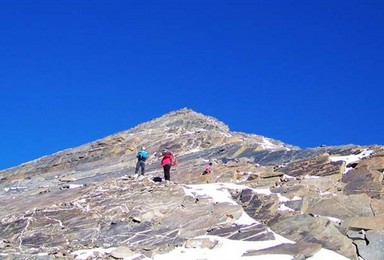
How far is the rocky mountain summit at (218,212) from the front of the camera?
22.7m

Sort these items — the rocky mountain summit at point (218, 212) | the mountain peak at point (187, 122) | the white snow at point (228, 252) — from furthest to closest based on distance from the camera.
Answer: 1. the mountain peak at point (187, 122)
2. the rocky mountain summit at point (218, 212)
3. the white snow at point (228, 252)

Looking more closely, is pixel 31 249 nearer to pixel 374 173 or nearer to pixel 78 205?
pixel 78 205

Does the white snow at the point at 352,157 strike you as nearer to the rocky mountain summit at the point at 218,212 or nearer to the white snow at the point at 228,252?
the rocky mountain summit at the point at 218,212

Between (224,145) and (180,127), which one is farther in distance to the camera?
(180,127)

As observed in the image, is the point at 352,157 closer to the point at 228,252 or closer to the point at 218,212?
the point at 218,212

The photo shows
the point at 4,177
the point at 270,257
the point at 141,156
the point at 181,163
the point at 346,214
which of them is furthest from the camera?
the point at 4,177

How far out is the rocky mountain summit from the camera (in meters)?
22.7

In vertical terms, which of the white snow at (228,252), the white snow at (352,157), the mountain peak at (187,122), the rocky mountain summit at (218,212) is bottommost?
the white snow at (228,252)

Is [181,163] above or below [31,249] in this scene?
above

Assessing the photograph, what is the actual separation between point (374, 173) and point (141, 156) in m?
13.8

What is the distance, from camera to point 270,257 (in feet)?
70.0

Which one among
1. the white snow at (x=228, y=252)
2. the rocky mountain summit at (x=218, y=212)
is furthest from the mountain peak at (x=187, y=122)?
the white snow at (x=228, y=252)

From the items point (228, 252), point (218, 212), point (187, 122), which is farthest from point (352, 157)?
point (187, 122)

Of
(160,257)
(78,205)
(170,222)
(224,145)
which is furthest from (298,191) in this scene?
(224,145)
